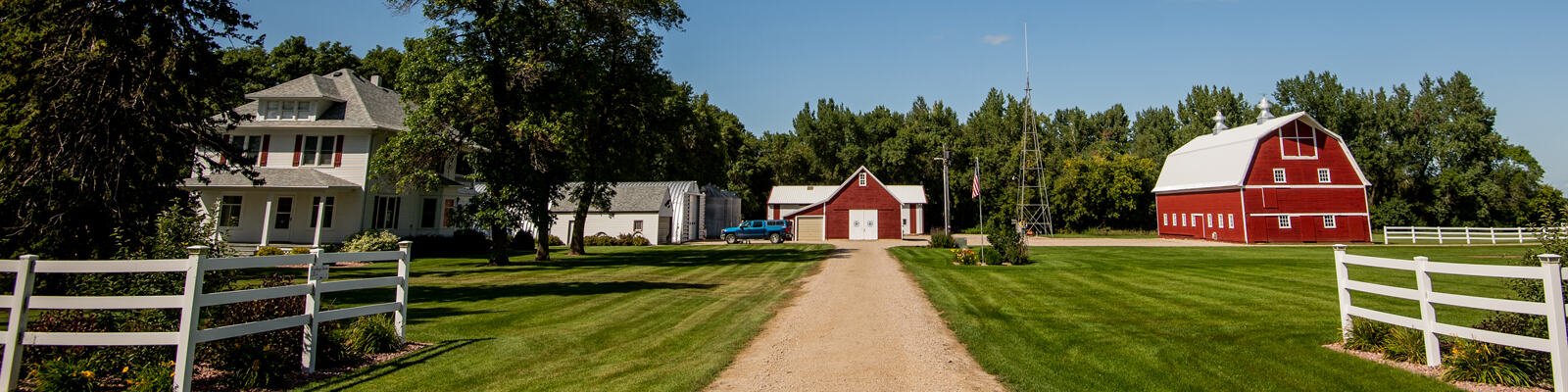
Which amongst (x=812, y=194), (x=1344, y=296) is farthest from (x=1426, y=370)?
(x=812, y=194)

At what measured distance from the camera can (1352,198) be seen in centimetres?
3969

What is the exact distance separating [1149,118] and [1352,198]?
1896 inches

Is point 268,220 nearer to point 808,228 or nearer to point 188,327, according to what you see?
point 188,327

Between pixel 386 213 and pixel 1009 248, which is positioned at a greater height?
pixel 386 213

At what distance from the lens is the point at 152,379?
607 cm

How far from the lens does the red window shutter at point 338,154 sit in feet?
92.3

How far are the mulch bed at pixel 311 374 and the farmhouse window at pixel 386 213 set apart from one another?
2474 centimetres

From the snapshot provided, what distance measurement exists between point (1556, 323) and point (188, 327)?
487 inches

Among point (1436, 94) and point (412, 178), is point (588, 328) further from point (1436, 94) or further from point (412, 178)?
point (1436, 94)

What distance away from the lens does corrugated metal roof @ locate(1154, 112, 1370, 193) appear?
40.3m

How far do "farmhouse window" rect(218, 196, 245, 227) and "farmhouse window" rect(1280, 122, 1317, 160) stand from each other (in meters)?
54.9

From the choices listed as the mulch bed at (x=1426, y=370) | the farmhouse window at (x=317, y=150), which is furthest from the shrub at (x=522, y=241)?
the mulch bed at (x=1426, y=370)

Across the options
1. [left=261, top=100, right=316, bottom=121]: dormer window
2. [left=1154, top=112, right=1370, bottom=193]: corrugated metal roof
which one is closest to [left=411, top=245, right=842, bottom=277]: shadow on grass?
[left=261, top=100, right=316, bottom=121]: dormer window

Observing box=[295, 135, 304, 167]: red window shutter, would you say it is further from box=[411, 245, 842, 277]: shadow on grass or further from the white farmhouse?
box=[411, 245, 842, 277]: shadow on grass
